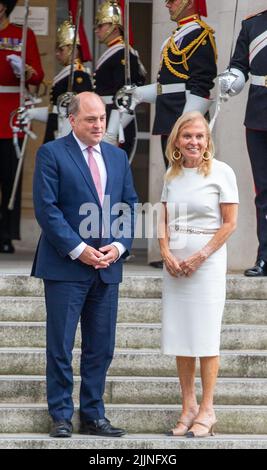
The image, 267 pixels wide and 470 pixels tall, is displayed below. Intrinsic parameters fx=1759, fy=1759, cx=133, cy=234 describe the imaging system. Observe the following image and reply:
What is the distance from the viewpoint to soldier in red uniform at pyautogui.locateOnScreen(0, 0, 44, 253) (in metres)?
12.2

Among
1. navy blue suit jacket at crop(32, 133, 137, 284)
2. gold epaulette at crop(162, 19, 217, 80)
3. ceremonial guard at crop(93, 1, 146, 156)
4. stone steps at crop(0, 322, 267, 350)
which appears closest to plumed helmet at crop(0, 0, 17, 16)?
ceremonial guard at crop(93, 1, 146, 156)

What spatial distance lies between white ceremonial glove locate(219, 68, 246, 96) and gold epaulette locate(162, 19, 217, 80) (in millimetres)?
388

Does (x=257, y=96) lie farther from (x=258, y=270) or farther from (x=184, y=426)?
(x=184, y=426)

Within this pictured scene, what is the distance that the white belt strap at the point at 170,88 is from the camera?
10461mm

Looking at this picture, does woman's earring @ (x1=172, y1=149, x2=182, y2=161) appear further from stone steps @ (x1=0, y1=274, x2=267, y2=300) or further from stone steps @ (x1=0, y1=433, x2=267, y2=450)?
stone steps @ (x1=0, y1=274, x2=267, y2=300)

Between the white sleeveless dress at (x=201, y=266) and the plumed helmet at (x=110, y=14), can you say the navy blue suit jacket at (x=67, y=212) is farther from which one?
the plumed helmet at (x=110, y=14)

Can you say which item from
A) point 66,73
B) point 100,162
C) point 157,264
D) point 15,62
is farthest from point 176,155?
point 15,62

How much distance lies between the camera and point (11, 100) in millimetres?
12453

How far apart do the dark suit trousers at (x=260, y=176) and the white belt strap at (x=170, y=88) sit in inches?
21.2

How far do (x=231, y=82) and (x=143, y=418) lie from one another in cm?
224

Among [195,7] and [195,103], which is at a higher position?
[195,7]

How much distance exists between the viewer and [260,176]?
33.3ft

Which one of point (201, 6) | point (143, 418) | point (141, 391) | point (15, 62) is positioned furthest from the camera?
point (15, 62)
